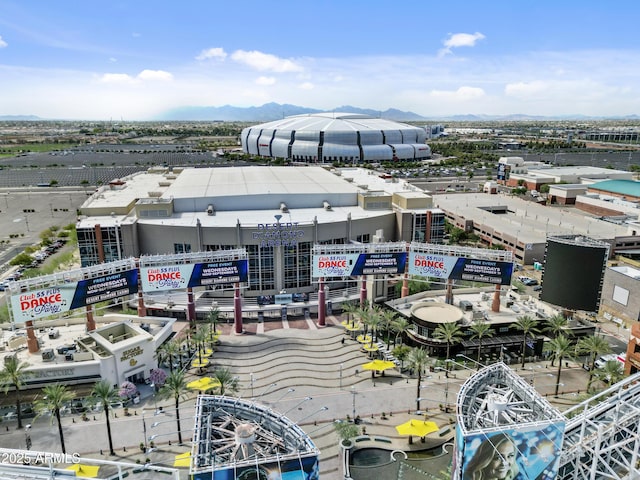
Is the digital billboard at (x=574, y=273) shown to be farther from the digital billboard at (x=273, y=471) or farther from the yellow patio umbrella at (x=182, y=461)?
the yellow patio umbrella at (x=182, y=461)

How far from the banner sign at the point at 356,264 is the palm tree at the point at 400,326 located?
755 cm

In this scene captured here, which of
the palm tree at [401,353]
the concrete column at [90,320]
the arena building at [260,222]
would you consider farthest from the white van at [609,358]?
the concrete column at [90,320]

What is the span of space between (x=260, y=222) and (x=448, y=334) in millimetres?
36469

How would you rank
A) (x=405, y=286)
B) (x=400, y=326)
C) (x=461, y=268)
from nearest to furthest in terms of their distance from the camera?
(x=400, y=326) < (x=461, y=268) < (x=405, y=286)

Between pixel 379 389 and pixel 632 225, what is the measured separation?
3276 inches

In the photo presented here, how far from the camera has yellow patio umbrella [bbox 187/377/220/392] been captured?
48000 mm

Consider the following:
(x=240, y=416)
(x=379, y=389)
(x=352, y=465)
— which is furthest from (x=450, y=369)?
(x=240, y=416)

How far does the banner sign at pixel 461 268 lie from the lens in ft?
205

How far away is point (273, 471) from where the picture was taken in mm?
25656

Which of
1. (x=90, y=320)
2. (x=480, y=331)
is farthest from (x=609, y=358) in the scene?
(x=90, y=320)

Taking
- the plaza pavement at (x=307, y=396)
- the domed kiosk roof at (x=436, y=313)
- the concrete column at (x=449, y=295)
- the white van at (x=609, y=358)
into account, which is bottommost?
the plaza pavement at (x=307, y=396)

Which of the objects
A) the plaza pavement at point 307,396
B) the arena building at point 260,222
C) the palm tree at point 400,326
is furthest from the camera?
the arena building at point 260,222

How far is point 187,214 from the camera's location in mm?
82062

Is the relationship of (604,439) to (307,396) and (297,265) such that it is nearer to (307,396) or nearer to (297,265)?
(307,396)
